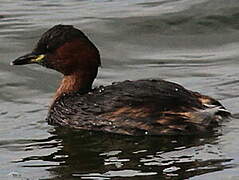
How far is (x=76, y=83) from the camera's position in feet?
30.1

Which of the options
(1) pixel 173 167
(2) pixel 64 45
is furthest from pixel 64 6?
(1) pixel 173 167

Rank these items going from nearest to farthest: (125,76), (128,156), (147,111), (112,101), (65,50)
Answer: (128,156) → (147,111) → (112,101) → (65,50) → (125,76)

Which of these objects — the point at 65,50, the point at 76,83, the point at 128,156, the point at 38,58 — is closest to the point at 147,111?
the point at 128,156

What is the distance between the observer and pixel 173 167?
7.14 m

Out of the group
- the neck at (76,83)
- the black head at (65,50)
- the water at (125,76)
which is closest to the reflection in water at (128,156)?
the water at (125,76)

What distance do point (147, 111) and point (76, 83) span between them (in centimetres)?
118

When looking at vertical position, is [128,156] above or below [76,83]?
below

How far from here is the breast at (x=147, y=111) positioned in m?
8.20

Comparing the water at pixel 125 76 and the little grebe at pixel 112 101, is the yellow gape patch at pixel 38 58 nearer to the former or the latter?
the little grebe at pixel 112 101

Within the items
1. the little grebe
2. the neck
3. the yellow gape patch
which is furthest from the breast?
the yellow gape patch

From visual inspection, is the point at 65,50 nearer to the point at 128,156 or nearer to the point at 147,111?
the point at 147,111

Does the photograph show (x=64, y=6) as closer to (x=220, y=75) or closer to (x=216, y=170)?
(x=220, y=75)

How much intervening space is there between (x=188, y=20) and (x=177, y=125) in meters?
5.37

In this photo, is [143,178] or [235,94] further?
[235,94]
